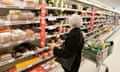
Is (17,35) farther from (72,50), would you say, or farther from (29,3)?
(72,50)

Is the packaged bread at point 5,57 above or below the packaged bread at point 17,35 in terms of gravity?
below

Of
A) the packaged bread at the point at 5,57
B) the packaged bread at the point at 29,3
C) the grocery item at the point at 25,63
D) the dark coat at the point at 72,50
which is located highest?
the packaged bread at the point at 29,3

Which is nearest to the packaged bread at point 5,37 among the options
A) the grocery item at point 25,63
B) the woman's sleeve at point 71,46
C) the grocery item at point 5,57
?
the grocery item at point 5,57

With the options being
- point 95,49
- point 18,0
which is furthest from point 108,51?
point 18,0

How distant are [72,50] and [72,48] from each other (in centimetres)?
4

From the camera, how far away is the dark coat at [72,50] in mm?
2314

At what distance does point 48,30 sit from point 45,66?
980 mm

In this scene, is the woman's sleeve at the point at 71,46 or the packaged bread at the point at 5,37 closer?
the woman's sleeve at the point at 71,46

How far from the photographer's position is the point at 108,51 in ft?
11.9

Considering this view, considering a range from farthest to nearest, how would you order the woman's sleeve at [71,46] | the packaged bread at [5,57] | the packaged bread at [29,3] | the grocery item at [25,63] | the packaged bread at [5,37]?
the grocery item at [25,63] → the packaged bread at [29,3] → the packaged bread at [5,57] → the packaged bread at [5,37] → the woman's sleeve at [71,46]

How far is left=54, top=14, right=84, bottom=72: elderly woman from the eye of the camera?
232 cm

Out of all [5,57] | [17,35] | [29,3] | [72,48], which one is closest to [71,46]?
[72,48]

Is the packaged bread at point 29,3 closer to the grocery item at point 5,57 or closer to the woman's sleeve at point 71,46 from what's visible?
the grocery item at point 5,57

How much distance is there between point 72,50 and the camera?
7.74ft
